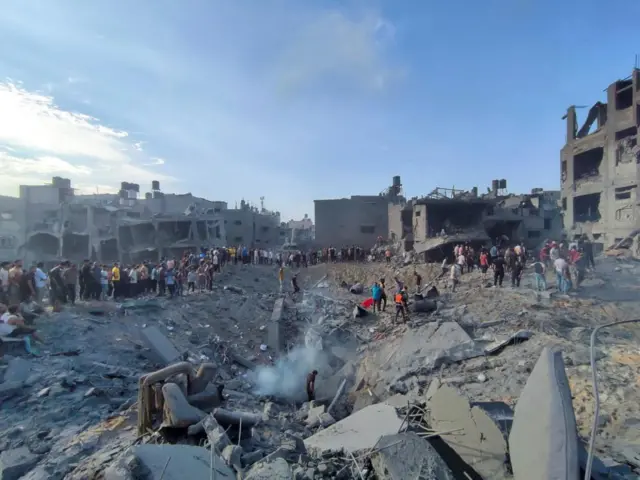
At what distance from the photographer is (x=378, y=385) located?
30.9ft

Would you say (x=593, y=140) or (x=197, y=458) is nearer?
(x=197, y=458)

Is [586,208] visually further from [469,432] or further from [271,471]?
[271,471]

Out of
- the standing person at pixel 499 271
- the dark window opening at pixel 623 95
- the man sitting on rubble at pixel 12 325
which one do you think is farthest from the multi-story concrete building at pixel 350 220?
the man sitting on rubble at pixel 12 325

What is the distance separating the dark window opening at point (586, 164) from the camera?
2948 centimetres

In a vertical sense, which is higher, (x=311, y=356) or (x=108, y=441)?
(x=108, y=441)

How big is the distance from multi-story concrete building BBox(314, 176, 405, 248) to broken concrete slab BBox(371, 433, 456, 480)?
3344 centimetres

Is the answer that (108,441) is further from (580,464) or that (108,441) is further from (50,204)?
(50,204)

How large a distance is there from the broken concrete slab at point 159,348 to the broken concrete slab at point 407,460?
682 centimetres

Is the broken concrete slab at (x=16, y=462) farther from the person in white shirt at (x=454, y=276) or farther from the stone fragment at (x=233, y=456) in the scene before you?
the person in white shirt at (x=454, y=276)

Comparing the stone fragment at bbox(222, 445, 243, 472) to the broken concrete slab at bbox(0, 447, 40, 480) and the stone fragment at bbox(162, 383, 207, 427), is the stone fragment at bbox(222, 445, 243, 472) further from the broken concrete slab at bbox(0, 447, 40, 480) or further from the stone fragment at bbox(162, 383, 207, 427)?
the broken concrete slab at bbox(0, 447, 40, 480)

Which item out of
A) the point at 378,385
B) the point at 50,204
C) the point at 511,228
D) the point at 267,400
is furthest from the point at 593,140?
the point at 50,204

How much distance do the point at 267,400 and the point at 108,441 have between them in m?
4.07

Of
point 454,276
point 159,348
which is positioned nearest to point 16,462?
point 159,348

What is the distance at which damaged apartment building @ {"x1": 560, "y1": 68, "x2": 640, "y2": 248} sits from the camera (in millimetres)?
25156
